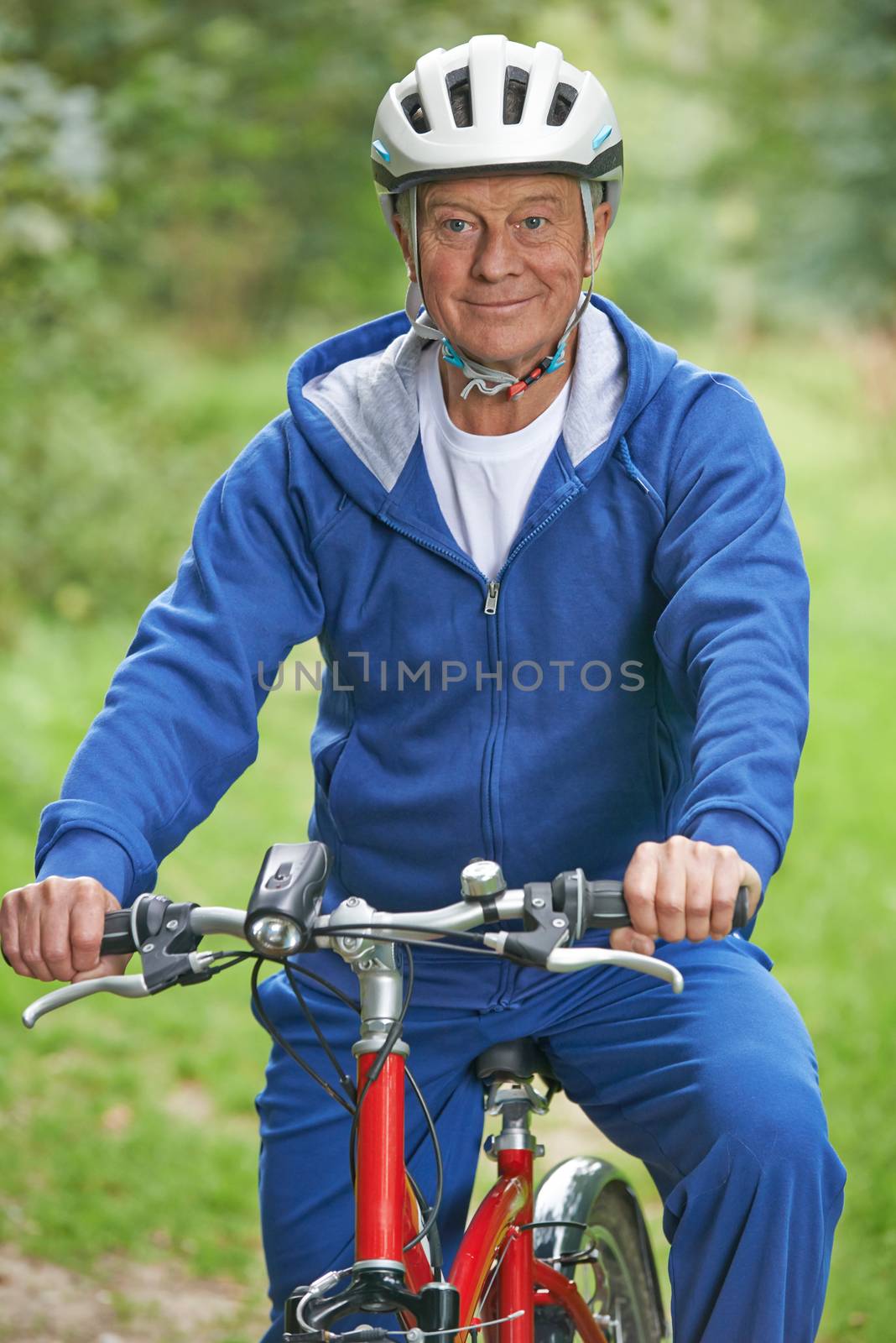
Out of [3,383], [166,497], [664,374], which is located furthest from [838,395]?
[664,374]

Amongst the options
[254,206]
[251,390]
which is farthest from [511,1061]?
[254,206]

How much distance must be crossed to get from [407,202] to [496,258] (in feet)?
0.81

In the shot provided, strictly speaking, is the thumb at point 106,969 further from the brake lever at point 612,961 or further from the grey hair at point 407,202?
the grey hair at point 407,202

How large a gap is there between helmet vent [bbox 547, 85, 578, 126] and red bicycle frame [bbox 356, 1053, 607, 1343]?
1.62 meters

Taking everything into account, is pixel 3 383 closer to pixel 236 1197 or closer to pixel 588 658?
pixel 236 1197

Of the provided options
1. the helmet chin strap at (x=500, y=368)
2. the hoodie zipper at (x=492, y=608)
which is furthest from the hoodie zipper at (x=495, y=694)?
the helmet chin strap at (x=500, y=368)

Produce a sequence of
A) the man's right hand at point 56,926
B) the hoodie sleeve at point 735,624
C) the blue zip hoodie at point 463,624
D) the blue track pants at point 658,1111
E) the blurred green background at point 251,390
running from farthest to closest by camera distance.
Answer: the blurred green background at point 251,390 < the blue zip hoodie at point 463,624 < the blue track pants at point 658,1111 < the hoodie sleeve at point 735,624 < the man's right hand at point 56,926

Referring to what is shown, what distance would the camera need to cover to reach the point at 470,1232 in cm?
268

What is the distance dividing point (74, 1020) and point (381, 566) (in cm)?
391

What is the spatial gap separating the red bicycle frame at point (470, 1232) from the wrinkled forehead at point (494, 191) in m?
1.44

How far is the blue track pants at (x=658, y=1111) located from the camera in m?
2.47

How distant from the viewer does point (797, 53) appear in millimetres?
13789

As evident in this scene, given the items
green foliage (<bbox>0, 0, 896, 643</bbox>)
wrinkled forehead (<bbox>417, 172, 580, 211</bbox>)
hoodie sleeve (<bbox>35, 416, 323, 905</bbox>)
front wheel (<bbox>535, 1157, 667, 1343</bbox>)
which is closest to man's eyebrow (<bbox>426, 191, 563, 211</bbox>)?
wrinkled forehead (<bbox>417, 172, 580, 211</bbox>)

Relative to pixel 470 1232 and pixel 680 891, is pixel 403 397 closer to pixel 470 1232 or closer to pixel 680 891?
pixel 680 891
